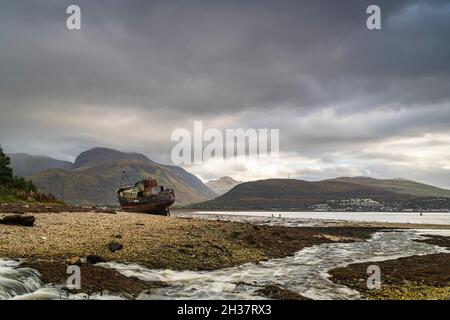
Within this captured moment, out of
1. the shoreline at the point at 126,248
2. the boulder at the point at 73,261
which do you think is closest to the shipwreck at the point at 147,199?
the shoreline at the point at 126,248

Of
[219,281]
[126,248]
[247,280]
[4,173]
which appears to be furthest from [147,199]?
[219,281]

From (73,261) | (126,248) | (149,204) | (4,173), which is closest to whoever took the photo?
(73,261)

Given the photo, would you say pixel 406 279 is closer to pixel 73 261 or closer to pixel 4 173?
pixel 73 261

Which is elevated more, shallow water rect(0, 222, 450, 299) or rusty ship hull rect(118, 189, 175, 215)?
rusty ship hull rect(118, 189, 175, 215)

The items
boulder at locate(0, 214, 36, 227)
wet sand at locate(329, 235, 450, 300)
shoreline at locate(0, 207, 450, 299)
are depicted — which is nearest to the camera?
shoreline at locate(0, 207, 450, 299)

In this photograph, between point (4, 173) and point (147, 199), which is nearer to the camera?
point (4, 173)

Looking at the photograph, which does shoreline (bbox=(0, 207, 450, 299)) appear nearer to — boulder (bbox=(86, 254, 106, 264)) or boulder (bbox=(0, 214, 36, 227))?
boulder (bbox=(86, 254, 106, 264))

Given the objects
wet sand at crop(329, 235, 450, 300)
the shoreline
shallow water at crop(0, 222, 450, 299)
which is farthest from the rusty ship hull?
wet sand at crop(329, 235, 450, 300)

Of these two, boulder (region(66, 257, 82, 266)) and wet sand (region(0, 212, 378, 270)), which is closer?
boulder (region(66, 257, 82, 266))

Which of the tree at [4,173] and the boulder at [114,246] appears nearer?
the boulder at [114,246]

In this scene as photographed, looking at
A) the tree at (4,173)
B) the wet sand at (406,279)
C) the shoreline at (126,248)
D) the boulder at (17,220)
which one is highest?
the tree at (4,173)

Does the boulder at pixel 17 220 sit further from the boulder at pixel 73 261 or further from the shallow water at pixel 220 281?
the boulder at pixel 73 261

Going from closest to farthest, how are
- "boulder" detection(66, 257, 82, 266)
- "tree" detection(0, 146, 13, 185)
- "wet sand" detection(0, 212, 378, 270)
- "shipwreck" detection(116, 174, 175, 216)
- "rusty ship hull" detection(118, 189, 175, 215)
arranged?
1. "boulder" detection(66, 257, 82, 266)
2. "wet sand" detection(0, 212, 378, 270)
3. "tree" detection(0, 146, 13, 185)
4. "rusty ship hull" detection(118, 189, 175, 215)
5. "shipwreck" detection(116, 174, 175, 216)
